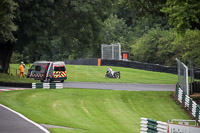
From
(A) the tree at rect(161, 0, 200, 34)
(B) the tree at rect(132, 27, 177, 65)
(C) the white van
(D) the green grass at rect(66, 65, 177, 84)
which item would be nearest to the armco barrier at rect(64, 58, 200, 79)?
(D) the green grass at rect(66, 65, 177, 84)

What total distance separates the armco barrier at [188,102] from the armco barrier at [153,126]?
6.21 meters

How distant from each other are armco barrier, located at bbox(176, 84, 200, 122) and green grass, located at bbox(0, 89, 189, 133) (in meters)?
0.55

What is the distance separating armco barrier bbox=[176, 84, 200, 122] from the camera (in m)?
23.8

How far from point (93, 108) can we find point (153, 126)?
26.7 ft

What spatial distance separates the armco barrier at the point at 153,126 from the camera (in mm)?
16650

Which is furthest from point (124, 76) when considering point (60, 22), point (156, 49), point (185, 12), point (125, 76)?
point (156, 49)

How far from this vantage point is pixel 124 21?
89062mm

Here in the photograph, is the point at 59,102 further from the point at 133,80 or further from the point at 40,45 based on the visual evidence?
the point at 40,45

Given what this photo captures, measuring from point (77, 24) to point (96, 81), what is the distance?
8.70 m

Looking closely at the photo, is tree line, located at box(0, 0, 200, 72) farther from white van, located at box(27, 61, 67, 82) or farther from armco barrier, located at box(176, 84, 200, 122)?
armco barrier, located at box(176, 84, 200, 122)

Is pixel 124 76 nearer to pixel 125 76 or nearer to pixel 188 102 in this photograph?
pixel 125 76

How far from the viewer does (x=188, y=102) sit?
26.8m

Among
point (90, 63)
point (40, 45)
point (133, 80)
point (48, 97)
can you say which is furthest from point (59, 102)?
point (90, 63)

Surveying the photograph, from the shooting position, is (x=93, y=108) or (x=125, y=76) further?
(x=125, y=76)
